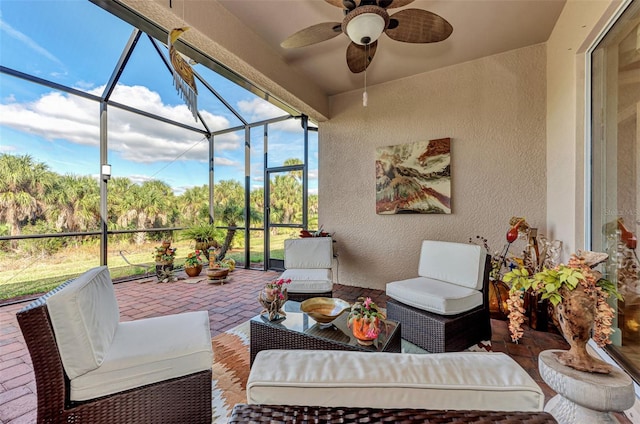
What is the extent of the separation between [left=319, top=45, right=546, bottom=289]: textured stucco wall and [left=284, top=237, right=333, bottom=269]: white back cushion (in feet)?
2.90

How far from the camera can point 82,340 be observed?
1273mm

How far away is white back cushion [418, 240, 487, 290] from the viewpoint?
2498mm

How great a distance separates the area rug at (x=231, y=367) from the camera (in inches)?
66.8

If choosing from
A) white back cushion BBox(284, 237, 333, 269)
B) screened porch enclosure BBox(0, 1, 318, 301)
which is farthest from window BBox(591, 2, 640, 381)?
screened porch enclosure BBox(0, 1, 318, 301)

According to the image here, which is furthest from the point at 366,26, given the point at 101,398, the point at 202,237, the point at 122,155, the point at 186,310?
the point at 202,237

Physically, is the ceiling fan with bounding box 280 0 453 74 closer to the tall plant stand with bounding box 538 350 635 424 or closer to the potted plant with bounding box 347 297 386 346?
the potted plant with bounding box 347 297 386 346

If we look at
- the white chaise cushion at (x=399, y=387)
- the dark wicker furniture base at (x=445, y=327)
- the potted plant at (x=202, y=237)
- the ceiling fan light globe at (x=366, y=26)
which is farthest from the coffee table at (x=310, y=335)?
the potted plant at (x=202, y=237)

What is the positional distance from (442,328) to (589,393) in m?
1.20

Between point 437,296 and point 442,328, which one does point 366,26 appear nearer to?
point 437,296

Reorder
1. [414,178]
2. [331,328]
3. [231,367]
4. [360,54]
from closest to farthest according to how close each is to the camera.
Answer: [331,328]
[231,367]
[360,54]
[414,178]

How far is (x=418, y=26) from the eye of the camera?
1.97 m

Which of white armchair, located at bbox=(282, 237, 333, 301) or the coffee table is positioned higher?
white armchair, located at bbox=(282, 237, 333, 301)

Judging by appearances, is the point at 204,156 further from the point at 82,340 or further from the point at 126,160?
the point at 82,340

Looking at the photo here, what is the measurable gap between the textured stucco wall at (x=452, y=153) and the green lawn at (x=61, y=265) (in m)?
1.67
